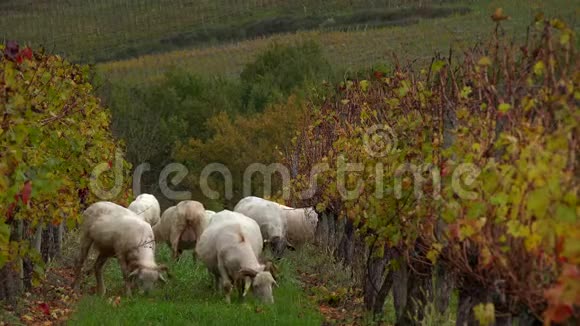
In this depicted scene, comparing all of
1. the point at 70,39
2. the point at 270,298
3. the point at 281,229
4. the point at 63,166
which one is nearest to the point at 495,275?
the point at 270,298

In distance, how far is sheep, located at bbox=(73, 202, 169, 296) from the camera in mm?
14914

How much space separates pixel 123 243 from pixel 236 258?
175 cm

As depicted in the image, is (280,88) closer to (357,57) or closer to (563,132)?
(357,57)

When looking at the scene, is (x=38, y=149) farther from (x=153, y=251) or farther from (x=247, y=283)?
(x=153, y=251)

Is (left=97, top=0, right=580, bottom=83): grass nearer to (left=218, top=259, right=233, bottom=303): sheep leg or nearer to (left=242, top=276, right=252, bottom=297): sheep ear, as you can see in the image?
(left=218, top=259, right=233, bottom=303): sheep leg

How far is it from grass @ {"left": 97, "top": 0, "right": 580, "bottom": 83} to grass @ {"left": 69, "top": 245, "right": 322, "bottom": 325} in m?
41.5

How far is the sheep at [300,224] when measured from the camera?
74.1 feet

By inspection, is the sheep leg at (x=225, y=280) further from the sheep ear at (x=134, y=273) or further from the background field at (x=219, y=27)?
the background field at (x=219, y=27)

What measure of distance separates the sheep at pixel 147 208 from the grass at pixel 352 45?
1341 inches

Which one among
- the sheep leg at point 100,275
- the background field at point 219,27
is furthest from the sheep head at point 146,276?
the background field at point 219,27

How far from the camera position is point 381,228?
397 inches

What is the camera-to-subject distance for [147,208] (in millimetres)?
22375

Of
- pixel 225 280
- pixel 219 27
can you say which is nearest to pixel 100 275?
pixel 225 280

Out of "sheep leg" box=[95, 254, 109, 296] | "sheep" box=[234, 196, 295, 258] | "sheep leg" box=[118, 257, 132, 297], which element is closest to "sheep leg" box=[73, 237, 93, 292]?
"sheep leg" box=[95, 254, 109, 296]
